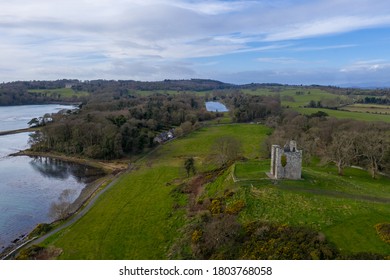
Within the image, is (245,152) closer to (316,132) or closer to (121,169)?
(316,132)

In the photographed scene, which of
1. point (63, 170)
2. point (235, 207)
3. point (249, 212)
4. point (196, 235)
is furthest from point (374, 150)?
point (63, 170)

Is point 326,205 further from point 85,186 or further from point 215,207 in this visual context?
point 85,186

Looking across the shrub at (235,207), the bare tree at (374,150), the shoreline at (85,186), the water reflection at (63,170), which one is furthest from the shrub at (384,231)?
the water reflection at (63,170)

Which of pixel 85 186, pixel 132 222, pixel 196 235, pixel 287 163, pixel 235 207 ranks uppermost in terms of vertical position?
pixel 287 163

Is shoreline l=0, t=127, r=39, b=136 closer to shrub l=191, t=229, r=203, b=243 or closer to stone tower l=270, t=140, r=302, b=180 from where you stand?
stone tower l=270, t=140, r=302, b=180

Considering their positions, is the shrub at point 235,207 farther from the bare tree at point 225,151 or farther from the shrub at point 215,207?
the bare tree at point 225,151
